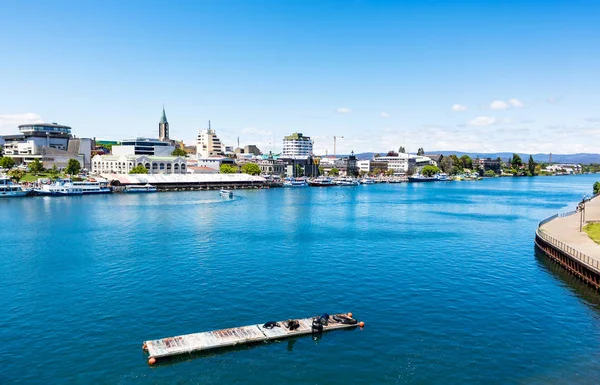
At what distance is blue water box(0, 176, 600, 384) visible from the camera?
85.1 ft

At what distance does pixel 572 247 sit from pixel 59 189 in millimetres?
128154

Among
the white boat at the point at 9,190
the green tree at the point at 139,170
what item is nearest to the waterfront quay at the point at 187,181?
the green tree at the point at 139,170

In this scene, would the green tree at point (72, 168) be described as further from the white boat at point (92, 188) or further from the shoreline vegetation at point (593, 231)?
the shoreline vegetation at point (593, 231)

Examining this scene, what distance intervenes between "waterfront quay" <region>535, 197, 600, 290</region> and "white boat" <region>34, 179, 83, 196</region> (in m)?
122

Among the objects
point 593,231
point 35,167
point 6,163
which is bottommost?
point 593,231

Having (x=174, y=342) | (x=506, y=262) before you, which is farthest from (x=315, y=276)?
(x=506, y=262)

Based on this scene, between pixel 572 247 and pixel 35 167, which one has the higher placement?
pixel 35 167

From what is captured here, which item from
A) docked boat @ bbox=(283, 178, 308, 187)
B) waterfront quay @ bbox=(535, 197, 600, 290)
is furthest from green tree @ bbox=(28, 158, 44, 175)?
waterfront quay @ bbox=(535, 197, 600, 290)

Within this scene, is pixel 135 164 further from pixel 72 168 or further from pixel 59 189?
pixel 59 189

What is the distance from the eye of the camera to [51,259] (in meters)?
49.8

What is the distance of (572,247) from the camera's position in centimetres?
4931

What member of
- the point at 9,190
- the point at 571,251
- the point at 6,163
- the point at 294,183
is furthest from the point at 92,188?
the point at 571,251

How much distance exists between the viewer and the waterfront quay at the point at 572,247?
41812 millimetres

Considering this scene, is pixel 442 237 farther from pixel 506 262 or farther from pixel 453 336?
pixel 453 336
